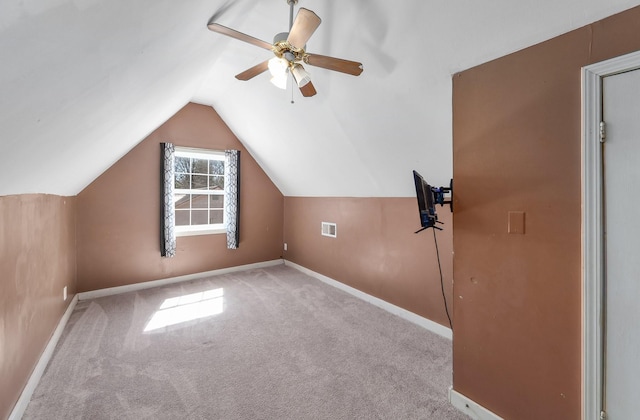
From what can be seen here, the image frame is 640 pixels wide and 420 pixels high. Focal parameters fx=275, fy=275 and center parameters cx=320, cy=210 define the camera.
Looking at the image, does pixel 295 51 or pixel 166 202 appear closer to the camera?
pixel 295 51

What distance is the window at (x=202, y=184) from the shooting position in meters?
4.28

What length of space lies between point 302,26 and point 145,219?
357 cm

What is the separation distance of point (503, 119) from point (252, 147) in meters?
3.67

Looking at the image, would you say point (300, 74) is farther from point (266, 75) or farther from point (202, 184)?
point (202, 184)

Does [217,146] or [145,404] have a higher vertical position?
[217,146]

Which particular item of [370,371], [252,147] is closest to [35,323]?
[370,371]

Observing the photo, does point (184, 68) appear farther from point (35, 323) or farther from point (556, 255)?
point (556, 255)

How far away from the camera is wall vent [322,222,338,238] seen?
4089mm

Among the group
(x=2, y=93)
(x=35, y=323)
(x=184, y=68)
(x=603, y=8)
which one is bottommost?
(x=35, y=323)

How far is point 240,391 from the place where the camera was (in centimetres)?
189

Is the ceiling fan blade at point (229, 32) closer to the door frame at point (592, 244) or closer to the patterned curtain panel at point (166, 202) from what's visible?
the door frame at point (592, 244)

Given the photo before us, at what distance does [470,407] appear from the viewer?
1.71m

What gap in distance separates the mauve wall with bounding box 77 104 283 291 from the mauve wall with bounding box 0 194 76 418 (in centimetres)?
89

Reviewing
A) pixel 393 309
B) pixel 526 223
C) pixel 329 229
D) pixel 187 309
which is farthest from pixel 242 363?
pixel 329 229
